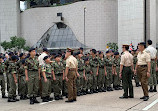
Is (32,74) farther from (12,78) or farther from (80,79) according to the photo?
(80,79)

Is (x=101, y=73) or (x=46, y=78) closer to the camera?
(x=46, y=78)

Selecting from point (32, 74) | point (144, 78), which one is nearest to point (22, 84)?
point (32, 74)

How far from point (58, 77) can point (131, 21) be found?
35.3 metres

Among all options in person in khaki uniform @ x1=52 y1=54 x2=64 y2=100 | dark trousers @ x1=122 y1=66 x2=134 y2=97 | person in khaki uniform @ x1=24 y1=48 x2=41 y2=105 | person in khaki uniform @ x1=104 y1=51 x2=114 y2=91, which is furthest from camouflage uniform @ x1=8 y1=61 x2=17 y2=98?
person in khaki uniform @ x1=104 y1=51 x2=114 y2=91

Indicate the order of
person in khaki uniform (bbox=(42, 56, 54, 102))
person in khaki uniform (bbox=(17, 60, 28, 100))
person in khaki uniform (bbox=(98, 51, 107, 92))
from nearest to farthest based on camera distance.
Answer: person in khaki uniform (bbox=(42, 56, 54, 102)) < person in khaki uniform (bbox=(17, 60, 28, 100)) < person in khaki uniform (bbox=(98, 51, 107, 92))

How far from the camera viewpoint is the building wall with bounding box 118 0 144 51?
4259 cm

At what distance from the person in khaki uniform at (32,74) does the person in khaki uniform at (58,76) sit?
2.96 feet

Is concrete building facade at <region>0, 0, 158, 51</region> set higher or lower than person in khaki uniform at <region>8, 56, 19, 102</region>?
higher

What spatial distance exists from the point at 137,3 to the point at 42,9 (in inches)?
881

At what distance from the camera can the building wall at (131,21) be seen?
42594 mm

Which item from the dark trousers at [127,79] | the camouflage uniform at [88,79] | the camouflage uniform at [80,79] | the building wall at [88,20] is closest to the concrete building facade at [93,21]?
the building wall at [88,20]

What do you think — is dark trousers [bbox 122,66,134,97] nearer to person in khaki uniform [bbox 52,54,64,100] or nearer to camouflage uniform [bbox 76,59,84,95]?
camouflage uniform [bbox 76,59,84,95]

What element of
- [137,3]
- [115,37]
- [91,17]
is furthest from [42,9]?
[137,3]

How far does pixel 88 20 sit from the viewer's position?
164 feet
